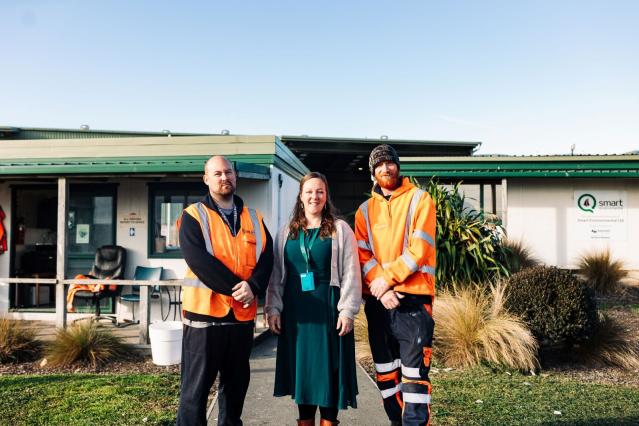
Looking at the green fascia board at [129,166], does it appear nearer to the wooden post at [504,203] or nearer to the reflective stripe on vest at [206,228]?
the reflective stripe on vest at [206,228]

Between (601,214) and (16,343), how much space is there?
458 inches

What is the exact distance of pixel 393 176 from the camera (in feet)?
10.6

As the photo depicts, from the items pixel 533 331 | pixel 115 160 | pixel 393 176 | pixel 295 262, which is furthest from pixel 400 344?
pixel 115 160

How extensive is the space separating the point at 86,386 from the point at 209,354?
2789mm

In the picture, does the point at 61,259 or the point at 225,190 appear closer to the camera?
the point at 225,190

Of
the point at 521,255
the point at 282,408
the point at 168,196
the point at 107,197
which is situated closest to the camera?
the point at 282,408

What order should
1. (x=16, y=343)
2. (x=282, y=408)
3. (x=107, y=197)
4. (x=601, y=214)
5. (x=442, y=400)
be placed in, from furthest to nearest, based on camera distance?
(x=601, y=214), (x=107, y=197), (x=16, y=343), (x=442, y=400), (x=282, y=408)

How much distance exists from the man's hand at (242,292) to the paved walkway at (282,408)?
5.31ft

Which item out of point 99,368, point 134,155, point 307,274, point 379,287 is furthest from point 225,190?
point 134,155

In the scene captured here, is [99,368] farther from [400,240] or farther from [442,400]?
[400,240]

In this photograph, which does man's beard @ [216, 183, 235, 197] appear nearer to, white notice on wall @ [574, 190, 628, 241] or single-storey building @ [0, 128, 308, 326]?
single-storey building @ [0, 128, 308, 326]

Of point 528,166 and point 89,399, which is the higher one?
point 528,166

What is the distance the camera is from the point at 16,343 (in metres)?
6.18

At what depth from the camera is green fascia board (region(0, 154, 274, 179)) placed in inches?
294
